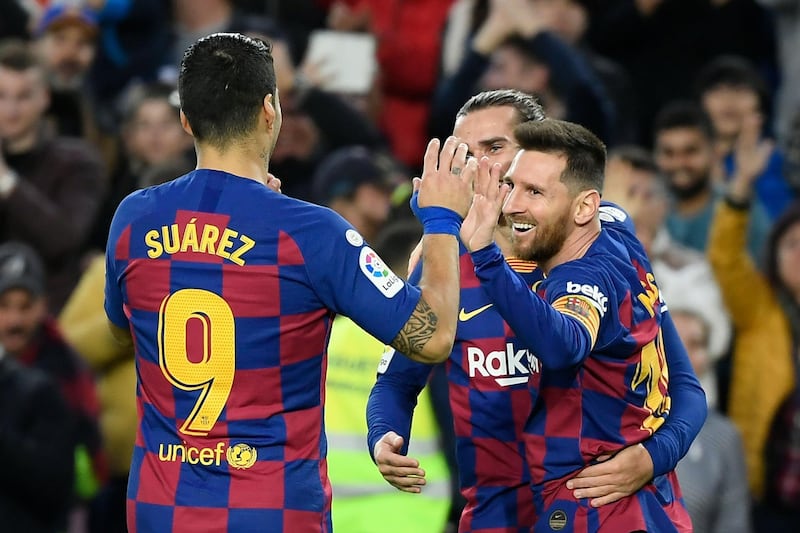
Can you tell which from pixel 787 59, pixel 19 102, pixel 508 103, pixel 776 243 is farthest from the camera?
pixel 787 59

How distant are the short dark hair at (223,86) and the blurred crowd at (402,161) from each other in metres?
1.95

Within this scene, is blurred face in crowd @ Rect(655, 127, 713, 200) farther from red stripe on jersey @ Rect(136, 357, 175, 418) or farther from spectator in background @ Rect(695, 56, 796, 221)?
red stripe on jersey @ Rect(136, 357, 175, 418)

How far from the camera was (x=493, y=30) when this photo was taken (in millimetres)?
8930

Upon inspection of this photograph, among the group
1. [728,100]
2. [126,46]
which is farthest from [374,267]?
[126,46]

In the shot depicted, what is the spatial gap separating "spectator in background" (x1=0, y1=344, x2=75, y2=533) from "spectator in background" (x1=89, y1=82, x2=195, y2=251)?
1.79m

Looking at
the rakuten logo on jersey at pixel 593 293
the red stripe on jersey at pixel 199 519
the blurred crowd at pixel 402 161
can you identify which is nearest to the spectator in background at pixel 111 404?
the blurred crowd at pixel 402 161

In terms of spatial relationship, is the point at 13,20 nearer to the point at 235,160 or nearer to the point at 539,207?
the point at 235,160

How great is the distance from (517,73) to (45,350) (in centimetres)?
313

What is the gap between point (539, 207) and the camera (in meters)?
4.18

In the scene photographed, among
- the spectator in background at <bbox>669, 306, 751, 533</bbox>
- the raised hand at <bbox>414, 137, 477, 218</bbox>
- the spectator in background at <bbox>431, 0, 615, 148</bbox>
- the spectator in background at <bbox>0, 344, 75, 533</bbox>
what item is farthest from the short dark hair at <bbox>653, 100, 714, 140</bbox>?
the raised hand at <bbox>414, 137, 477, 218</bbox>

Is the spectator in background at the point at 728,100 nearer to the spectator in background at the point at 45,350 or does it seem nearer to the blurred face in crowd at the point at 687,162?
the blurred face in crowd at the point at 687,162

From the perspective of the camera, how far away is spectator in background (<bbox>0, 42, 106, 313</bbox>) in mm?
7711

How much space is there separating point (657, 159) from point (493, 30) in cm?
123

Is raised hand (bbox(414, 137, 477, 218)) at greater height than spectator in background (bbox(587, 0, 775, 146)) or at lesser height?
lesser
